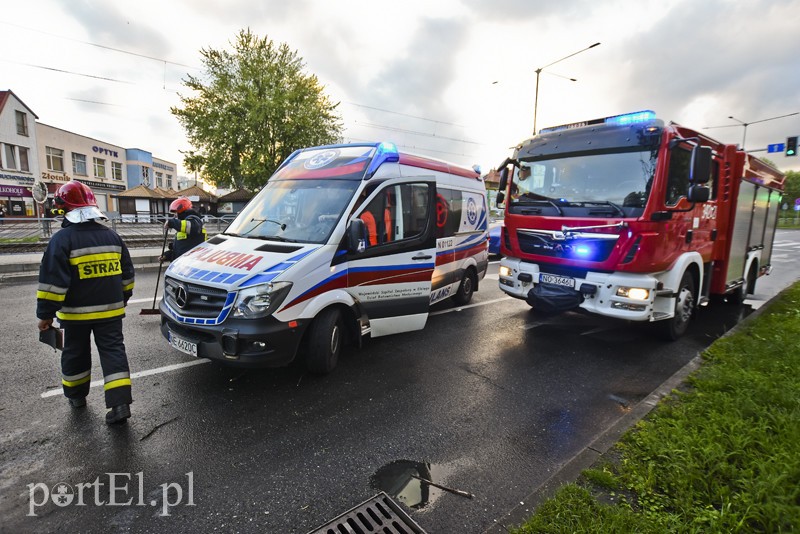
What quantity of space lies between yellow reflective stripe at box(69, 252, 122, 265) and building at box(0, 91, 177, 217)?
26783 millimetres

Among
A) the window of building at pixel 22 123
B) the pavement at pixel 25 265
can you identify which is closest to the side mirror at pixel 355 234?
the pavement at pixel 25 265

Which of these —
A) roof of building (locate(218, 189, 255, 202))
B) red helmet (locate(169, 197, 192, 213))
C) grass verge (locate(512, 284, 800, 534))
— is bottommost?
grass verge (locate(512, 284, 800, 534))

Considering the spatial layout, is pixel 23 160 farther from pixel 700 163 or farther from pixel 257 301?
pixel 700 163

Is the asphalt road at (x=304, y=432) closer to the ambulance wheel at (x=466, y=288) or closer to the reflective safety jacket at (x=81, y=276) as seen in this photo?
the reflective safety jacket at (x=81, y=276)

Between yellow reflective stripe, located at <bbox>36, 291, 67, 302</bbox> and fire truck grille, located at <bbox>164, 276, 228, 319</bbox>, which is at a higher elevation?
yellow reflective stripe, located at <bbox>36, 291, 67, 302</bbox>

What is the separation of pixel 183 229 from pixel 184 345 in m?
3.23

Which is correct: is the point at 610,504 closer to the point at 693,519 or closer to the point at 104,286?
the point at 693,519

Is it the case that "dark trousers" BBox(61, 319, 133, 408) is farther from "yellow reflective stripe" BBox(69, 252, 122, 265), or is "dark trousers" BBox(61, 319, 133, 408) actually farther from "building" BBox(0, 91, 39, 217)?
"building" BBox(0, 91, 39, 217)

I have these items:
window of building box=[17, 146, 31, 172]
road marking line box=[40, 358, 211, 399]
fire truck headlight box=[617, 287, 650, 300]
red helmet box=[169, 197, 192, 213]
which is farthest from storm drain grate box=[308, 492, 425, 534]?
window of building box=[17, 146, 31, 172]

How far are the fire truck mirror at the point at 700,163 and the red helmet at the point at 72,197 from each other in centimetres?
646

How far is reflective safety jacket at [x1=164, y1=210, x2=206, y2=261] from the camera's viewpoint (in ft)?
21.1

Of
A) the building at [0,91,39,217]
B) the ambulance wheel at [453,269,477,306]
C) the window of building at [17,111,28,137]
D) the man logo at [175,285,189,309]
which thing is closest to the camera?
the man logo at [175,285,189,309]

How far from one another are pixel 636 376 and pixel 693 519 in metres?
2.78

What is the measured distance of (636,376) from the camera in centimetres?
474
